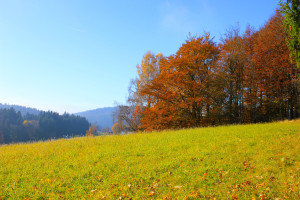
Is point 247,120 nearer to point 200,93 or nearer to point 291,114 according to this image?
point 291,114

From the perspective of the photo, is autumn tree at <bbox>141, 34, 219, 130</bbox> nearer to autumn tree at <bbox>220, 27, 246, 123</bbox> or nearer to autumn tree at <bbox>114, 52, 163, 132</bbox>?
autumn tree at <bbox>220, 27, 246, 123</bbox>

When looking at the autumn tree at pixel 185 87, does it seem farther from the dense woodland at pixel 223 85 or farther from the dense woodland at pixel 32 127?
the dense woodland at pixel 32 127

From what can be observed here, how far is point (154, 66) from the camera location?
115 ft

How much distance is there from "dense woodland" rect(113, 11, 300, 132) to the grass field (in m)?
9.91

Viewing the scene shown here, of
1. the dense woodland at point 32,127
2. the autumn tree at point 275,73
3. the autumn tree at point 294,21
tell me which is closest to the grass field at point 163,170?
the autumn tree at point 294,21

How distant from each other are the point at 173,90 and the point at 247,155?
1339 cm

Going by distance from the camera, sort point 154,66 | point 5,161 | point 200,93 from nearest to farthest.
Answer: point 5,161, point 200,93, point 154,66

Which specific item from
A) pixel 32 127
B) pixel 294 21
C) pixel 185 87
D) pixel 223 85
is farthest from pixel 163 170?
pixel 32 127

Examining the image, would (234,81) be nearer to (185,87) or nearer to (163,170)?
(185,87)

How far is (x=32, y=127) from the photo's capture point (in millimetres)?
111625

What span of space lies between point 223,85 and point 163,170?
1651cm

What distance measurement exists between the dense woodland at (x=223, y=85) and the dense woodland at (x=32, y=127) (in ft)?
287

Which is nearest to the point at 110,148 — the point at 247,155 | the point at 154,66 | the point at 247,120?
the point at 247,155

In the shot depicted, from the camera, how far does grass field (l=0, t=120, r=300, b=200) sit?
18.4 feet
